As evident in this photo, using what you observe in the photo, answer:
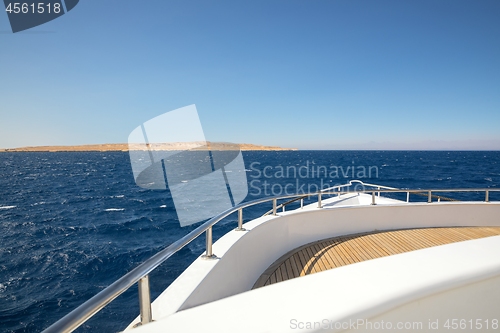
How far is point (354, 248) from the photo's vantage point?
4492mm

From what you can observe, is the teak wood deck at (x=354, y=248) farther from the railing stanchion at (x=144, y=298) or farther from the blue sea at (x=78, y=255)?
the blue sea at (x=78, y=255)

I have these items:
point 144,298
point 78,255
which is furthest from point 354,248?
point 78,255

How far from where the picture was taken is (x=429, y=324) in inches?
48.5

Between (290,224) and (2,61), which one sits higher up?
(2,61)

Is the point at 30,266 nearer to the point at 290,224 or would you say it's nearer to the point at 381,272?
the point at 290,224

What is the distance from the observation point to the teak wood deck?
364cm

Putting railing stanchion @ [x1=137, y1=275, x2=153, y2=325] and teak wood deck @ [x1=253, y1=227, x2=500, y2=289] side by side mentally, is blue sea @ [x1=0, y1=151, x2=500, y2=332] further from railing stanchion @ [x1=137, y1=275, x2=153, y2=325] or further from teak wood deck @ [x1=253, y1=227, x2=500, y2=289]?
railing stanchion @ [x1=137, y1=275, x2=153, y2=325]

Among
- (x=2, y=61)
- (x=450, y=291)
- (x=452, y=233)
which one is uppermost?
(x=2, y=61)

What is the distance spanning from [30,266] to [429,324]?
12188 millimetres

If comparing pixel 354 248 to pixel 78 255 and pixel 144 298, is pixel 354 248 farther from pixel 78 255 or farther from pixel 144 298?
pixel 78 255

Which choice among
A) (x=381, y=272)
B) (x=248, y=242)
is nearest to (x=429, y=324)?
(x=381, y=272)

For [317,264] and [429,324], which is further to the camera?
[317,264]

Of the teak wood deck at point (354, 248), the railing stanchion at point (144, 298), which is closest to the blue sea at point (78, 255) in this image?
the teak wood deck at point (354, 248)

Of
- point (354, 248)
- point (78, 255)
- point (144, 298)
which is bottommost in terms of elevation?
point (78, 255)
